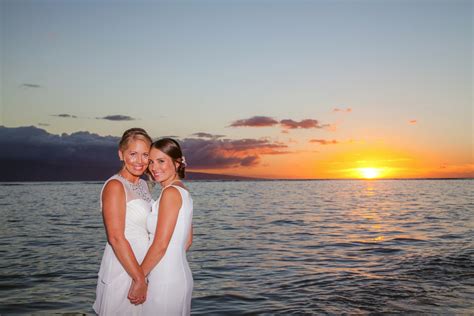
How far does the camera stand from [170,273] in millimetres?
4258

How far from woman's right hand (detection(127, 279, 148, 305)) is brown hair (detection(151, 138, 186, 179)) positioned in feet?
3.46

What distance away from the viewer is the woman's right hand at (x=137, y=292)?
4.15m

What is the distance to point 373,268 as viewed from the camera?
1282 cm

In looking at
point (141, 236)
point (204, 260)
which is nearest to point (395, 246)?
point (204, 260)

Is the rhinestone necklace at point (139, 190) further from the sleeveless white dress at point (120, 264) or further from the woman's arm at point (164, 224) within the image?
the woman's arm at point (164, 224)

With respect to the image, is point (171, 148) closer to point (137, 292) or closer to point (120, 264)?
point (120, 264)

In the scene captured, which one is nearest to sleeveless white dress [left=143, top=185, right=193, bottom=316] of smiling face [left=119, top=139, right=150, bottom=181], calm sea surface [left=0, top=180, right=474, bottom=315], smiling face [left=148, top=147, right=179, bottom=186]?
smiling face [left=148, top=147, right=179, bottom=186]

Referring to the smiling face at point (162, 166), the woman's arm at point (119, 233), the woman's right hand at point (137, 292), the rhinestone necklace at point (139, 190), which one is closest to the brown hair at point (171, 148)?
the smiling face at point (162, 166)

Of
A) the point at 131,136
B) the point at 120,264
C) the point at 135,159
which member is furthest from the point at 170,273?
the point at 131,136

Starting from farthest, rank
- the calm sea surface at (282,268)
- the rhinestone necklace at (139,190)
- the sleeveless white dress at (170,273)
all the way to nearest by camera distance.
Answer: the calm sea surface at (282,268) < the rhinestone necklace at (139,190) < the sleeveless white dress at (170,273)

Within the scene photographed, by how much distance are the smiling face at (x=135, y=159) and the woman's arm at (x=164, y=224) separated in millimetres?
511

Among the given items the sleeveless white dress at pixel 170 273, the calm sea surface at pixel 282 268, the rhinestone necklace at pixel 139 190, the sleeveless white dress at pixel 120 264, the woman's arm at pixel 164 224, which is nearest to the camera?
the woman's arm at pixel 164 224

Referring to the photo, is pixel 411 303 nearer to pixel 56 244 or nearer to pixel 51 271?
pixel 51 271

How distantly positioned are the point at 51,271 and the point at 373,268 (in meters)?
8.70
